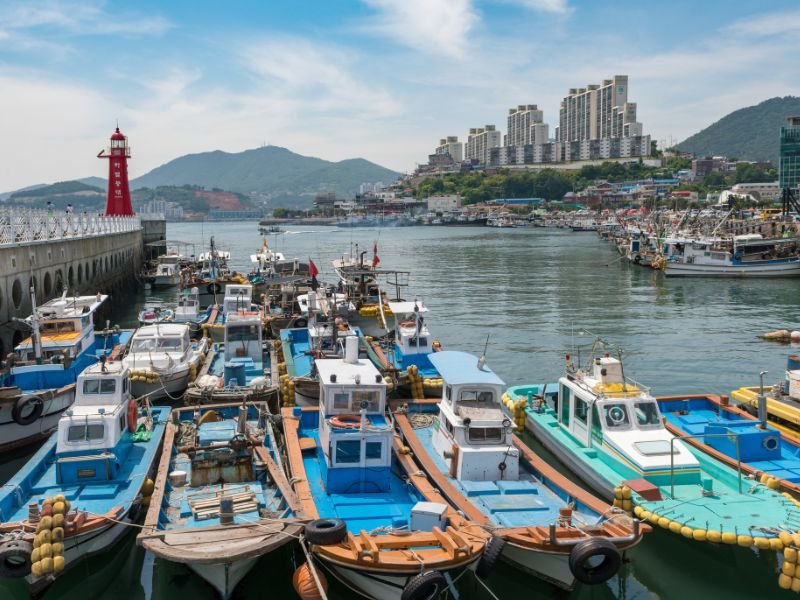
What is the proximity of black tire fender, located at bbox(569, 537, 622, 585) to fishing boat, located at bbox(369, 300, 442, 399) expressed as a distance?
12.6 m

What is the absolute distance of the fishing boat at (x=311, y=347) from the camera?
2472 cm

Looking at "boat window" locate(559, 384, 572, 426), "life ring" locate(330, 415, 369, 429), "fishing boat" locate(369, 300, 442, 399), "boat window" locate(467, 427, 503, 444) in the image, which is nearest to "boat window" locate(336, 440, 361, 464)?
"life ring" locate(330, 415, 369, 429)

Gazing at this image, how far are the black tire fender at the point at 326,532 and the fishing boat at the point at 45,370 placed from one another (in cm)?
1084

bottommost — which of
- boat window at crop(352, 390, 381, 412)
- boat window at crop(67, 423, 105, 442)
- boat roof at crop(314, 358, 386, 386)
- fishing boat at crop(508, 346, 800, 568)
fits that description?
fishing boat at crop(508, 346, 800, 568)

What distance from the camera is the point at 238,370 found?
27.1 m

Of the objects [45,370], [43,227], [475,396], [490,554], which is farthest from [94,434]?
[43,227]

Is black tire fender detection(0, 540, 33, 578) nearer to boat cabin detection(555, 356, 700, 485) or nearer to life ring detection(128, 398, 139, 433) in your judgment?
life ring detection(128, 398, 139, 433)

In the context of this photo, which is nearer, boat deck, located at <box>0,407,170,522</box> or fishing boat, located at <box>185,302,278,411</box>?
boat deck, located at <box>0,407,170,522</box>

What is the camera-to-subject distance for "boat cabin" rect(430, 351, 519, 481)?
16.9m

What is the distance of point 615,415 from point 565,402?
257 cm

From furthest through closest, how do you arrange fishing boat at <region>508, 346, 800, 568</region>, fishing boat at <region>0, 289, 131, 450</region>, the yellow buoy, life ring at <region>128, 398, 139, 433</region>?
fishing boat at <region>0, 289, 131, 450</region> < life ring at <region>128, 398, 139, 433</region> < fishing boat at <region>508, 346, 800, 568</region> < the yellow buoy

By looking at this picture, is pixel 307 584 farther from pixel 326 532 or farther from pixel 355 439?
pixel 355 439

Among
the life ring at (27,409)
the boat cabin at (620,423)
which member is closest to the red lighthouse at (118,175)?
the life ring at (27,409)

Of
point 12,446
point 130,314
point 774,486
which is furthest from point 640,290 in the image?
point 12,446
